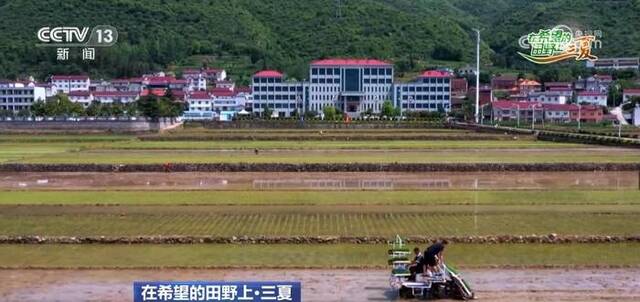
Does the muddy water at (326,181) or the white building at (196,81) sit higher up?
the white building at (196,81)

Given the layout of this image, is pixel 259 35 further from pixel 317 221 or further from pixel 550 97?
pixel 317 221

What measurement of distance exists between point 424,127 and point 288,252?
239 feet

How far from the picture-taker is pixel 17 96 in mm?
124500

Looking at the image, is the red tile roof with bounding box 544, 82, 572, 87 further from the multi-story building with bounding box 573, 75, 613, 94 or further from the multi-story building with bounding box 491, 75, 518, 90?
the multi-story building with bounding box 491, 75, 518, 90

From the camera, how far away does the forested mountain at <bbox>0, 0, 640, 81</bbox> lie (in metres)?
164

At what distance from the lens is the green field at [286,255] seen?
16.5m

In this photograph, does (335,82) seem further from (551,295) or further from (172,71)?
(551,295)

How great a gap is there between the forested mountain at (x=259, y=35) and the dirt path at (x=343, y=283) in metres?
135

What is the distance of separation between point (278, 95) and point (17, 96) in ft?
133


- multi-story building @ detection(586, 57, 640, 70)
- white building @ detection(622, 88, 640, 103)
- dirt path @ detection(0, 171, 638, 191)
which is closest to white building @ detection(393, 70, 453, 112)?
white building @ detection(622, 88, 640, 103)

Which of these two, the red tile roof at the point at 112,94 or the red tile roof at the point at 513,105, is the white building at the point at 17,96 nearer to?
the red tile roof at the point at 112,94

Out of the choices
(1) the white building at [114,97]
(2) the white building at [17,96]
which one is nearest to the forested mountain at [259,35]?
(1) the white building at [114,97]

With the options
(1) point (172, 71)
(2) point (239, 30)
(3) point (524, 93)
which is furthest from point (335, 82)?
(2) point (239, 30)

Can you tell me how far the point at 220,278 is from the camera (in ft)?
49.3
